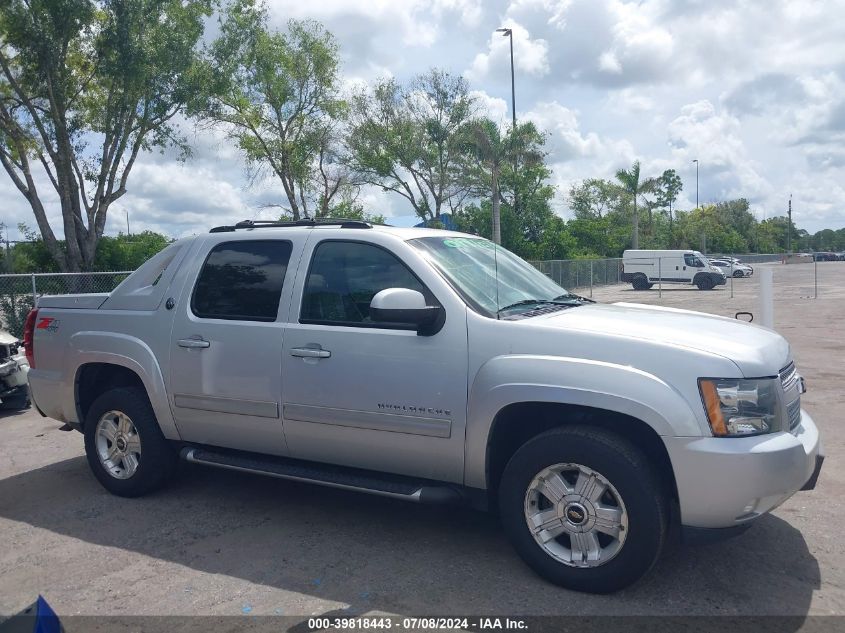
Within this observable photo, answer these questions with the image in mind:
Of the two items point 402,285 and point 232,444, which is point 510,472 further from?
point 232,444

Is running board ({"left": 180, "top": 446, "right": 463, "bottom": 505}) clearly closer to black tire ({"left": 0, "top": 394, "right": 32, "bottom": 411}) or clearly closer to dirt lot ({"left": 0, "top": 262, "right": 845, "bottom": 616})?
dirt lot ({"left": 0, "top": 262, "right": 845, "bottom": 616})

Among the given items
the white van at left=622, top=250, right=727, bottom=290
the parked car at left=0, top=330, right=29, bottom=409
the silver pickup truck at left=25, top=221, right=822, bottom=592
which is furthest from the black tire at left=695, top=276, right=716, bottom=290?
the silver pickup truck at left=25, top=221, right=822, bottom=592

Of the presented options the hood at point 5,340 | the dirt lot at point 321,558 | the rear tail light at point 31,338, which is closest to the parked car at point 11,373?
the hood at point 5,340

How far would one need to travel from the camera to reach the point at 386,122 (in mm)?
36688

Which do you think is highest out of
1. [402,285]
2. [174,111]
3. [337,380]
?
[174,111]

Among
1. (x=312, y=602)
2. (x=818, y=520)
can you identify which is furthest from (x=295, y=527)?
(x=818, y=520)

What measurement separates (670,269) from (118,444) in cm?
3661

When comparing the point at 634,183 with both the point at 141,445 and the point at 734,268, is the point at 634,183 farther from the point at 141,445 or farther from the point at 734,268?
the point at 141,445

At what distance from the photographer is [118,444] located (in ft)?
17.5

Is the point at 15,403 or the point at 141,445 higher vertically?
the point at 141,445

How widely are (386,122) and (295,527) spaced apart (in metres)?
33.9

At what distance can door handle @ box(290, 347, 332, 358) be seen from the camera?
4363 millimetres

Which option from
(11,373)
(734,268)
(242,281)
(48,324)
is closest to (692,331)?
(242,281)

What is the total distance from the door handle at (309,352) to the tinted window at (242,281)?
34 cm
